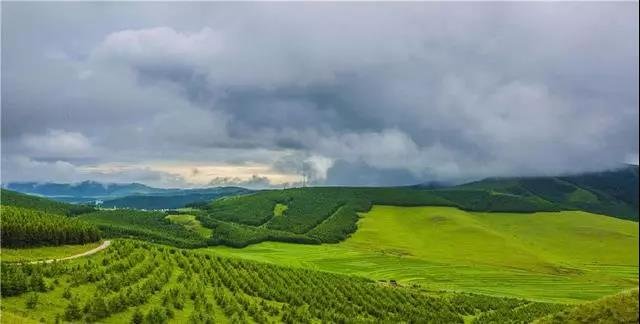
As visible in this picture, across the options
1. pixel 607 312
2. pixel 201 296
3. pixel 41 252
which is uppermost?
pixel 607 312

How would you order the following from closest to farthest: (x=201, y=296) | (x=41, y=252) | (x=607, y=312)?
(x=607, y=312) → (x=201, y=296) → (x=41, y=252)

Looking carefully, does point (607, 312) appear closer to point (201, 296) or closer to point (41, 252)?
point (201, 296)

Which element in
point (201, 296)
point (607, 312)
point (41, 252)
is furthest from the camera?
point (41, 252)

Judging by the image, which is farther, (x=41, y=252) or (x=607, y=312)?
(x=41, y=252)

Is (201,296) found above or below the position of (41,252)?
below

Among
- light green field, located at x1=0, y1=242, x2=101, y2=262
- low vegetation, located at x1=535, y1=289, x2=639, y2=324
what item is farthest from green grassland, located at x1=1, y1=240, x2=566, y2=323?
low vegetation, located at x1=535, y1=289, x2=639, y2=324

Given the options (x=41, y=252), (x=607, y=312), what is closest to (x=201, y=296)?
(x=41, y=252)

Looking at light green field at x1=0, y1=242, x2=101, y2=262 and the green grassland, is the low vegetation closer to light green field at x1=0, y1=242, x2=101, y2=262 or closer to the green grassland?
the green grassland

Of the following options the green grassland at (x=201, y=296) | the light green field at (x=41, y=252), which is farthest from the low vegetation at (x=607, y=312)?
the light green field at (x=41, y=252)

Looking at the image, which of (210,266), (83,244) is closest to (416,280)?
(210,266)
